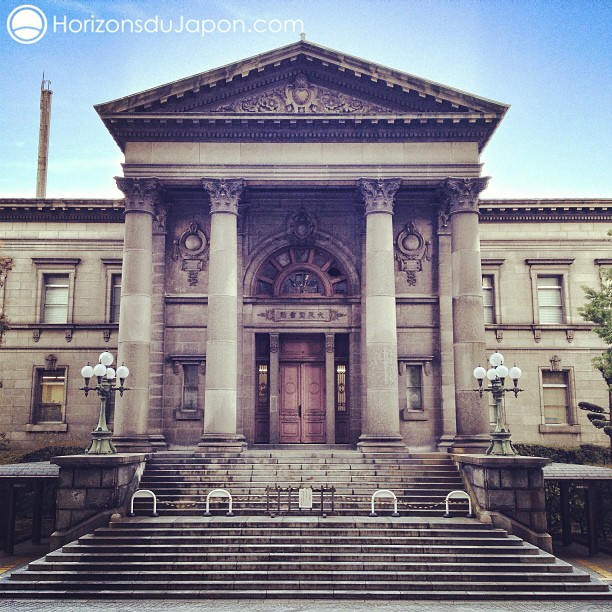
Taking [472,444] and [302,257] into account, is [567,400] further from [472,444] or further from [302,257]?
[302,257]

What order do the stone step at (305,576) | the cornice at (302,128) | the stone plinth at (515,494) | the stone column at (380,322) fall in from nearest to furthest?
the stone step at (305,576), the stone plinth at (515,494), the stone column at (380,322), the cornice at (302,128)

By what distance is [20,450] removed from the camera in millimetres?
32188

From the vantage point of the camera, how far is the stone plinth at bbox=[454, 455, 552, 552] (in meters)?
18.6

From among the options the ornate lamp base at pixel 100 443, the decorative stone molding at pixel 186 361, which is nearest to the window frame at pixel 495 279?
the decorative stone molding at pixel 186 361

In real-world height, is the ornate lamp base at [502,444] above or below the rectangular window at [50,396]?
below

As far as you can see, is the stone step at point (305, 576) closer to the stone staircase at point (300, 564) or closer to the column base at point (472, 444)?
the stone staircase at point (300, 564)

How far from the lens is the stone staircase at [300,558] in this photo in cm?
1549

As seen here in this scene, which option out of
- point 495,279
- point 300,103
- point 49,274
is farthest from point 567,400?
point 49,274

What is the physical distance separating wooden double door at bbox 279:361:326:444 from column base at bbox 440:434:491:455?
5.56 m

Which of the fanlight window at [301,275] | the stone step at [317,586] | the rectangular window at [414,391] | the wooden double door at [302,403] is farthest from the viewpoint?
the fanlight window at [301,275]

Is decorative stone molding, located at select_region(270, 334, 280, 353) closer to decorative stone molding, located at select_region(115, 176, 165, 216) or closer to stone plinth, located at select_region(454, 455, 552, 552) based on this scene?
decorative stone molding, located at select_region(115, 176, 165, 216)

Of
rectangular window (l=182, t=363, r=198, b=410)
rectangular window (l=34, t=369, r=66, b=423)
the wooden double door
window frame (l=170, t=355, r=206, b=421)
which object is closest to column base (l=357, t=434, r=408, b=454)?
the wooden double door

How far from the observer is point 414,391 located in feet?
88.6

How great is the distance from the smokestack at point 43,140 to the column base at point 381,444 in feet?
97.0
